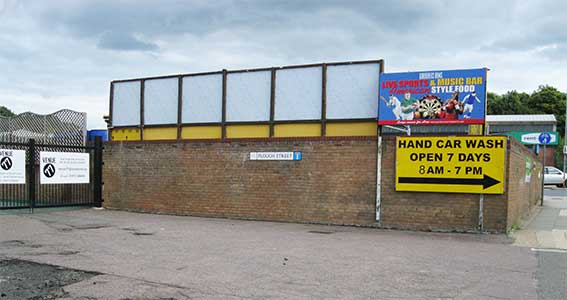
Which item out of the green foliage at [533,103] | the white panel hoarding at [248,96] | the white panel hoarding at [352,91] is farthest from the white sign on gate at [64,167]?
the green foliage at [533,103]

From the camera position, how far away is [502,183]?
12.6 m

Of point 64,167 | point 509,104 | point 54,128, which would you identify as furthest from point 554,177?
point 64,167

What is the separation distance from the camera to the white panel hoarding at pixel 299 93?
1525 cm

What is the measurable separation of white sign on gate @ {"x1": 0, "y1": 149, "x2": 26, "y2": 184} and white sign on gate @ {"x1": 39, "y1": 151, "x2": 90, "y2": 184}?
580mm

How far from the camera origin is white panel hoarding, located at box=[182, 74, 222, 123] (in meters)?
16.6

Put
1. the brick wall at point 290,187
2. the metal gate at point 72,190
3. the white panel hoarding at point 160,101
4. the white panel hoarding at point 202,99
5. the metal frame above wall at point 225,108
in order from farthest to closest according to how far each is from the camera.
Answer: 1. the metal gate at point 72,190
2. the white panel hoarding at point 160,101
3. the white panel hoarding at point 202,99
4. the metal frame above wall at point 225,108
5. the brick wall at point 290,187

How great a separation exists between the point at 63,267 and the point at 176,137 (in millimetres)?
9682

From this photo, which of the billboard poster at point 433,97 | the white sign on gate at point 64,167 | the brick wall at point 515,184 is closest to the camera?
the brick wall at point 515,184

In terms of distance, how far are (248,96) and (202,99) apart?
167cm

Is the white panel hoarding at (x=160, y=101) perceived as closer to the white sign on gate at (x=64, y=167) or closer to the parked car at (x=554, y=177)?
the white sign on gate at (x=64, y=167)

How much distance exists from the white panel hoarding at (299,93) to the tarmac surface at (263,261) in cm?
362

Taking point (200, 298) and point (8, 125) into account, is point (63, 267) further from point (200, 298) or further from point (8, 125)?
point (8, 125)

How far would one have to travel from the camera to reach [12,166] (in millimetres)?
15664

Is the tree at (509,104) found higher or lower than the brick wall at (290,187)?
higher
